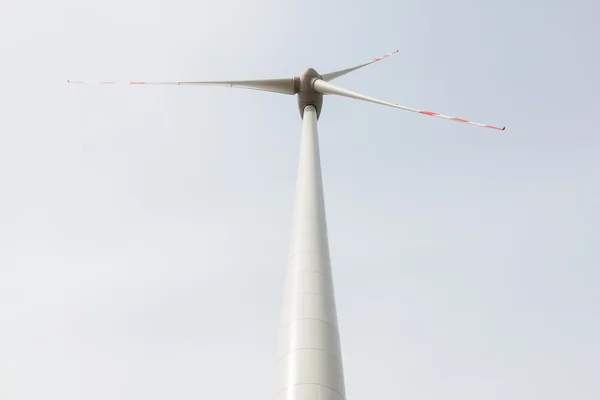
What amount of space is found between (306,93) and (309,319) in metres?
17.5

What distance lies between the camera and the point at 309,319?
11453 millimetres

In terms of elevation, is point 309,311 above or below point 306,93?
below

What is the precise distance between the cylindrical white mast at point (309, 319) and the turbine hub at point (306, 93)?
11.6 metres

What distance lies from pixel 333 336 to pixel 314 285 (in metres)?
1.49

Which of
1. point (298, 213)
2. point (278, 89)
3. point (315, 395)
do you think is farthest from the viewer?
point (278, 89)

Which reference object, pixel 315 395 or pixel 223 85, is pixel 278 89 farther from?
pixel 315 395

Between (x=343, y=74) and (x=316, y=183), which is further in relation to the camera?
(x=343, y=74)

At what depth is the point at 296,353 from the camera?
10.7m

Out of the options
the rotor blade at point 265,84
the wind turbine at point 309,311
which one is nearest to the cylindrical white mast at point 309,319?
the wind turbine at point 309,311

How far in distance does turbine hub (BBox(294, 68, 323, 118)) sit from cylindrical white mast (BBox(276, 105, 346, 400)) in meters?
11.6

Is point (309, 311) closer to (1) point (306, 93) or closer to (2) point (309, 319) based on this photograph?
(2) point (309, 319)

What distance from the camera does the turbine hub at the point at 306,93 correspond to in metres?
26.6

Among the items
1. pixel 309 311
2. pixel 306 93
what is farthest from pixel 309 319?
pixel 306 93

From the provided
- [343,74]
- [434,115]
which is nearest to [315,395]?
[434,115]
